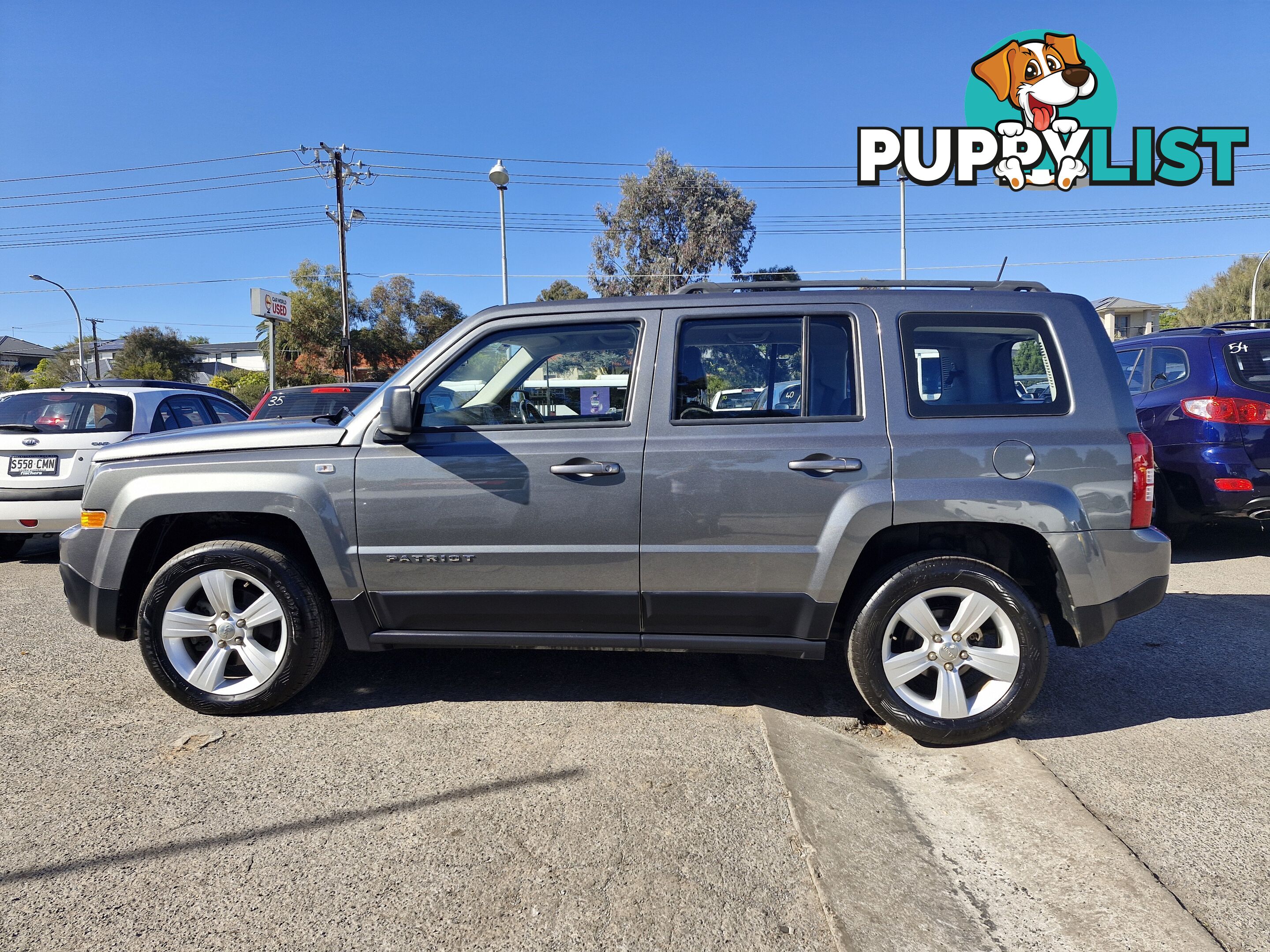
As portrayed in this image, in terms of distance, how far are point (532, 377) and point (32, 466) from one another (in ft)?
18.0

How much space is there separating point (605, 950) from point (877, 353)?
98.0 inches

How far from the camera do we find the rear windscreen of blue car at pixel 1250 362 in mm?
6168

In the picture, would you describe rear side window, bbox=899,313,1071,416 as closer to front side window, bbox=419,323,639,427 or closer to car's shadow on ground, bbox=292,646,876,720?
front side window, bbox=419,323,639,427

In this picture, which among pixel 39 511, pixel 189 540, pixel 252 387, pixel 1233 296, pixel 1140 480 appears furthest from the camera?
pixel 1233 296

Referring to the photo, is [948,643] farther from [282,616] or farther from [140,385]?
[140,385]

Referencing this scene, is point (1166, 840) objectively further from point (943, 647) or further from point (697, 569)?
point (697, 569)

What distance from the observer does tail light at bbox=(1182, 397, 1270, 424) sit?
607cm

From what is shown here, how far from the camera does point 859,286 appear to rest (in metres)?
3.54

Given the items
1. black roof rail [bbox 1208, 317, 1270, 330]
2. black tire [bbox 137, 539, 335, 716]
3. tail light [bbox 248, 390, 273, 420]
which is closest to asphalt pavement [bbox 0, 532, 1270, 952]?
black tire [bbox 137, 539, 335, 716]

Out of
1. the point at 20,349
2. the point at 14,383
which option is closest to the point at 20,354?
the point at 20,349

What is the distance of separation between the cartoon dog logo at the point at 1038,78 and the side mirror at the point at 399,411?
18.4 metres

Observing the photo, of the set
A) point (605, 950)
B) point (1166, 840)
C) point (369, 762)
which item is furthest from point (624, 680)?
point (1166, 840)

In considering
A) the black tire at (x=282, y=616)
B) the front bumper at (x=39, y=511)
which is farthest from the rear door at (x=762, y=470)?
the front bumper at (x=39, y=511)

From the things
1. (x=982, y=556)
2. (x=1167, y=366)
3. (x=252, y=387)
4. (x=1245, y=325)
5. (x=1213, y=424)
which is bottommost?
(x=982, y=556)
